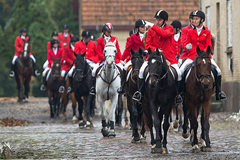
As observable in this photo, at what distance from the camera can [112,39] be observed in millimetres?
18156

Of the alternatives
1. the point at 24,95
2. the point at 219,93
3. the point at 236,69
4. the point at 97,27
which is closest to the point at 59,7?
the point at 97,27

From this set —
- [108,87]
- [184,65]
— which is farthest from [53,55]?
[184,65]

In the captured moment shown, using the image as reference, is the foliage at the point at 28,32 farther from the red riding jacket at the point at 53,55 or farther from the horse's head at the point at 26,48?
the red riding jacket at the point at 53,55

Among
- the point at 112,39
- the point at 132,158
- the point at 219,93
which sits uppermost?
the point at 112,39

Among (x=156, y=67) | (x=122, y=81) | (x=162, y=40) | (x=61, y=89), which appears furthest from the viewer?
(x=61, y=89)

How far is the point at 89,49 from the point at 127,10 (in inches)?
844

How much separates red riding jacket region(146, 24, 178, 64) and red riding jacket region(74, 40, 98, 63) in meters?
6.52

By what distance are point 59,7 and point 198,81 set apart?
47.6m

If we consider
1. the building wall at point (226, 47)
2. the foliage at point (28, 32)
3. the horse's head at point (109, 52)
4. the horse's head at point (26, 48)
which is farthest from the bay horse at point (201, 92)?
the foliage at point (28, 32)

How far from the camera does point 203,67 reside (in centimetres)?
1345

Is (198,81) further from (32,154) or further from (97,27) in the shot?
(97,27)

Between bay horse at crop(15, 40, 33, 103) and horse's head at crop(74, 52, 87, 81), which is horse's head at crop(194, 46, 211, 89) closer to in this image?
horse's head at crop(74, 52, 87, 81)

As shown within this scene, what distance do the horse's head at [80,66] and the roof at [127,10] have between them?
20.4 metres

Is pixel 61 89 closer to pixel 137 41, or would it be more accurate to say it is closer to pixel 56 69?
pixel 56 69
